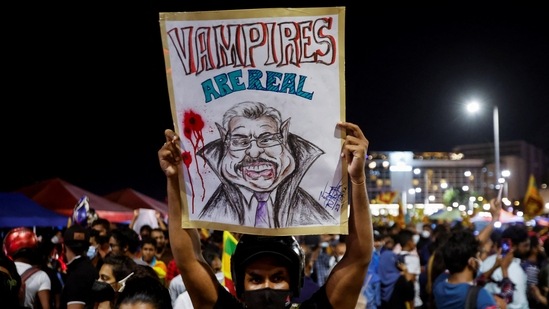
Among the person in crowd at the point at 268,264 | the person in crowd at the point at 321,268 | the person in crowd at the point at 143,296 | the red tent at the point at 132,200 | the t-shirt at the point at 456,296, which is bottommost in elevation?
the red tent at the point at 132,200

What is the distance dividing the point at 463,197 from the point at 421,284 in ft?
378

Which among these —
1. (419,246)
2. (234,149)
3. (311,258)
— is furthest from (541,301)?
Result: (419,246)

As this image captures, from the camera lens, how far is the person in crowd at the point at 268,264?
3.20m

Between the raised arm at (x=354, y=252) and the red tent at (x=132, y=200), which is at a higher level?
the raised arm at (x=354, y=252)

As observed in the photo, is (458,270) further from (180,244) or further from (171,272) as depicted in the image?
(171,272)

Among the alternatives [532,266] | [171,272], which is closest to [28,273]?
[171,272]

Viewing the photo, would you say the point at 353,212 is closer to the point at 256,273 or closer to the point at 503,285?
the point at 256,273

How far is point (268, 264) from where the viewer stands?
326 centimetres

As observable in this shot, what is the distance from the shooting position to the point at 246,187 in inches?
127

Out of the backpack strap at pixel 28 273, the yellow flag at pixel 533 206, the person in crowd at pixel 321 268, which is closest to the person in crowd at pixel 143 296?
the backpack strap at pixel 28 273

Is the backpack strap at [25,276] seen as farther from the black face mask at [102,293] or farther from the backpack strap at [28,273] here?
the black face mask at [102,293]

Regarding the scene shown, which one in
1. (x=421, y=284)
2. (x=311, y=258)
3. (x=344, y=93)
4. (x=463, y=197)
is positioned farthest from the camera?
(x=463, y=197)

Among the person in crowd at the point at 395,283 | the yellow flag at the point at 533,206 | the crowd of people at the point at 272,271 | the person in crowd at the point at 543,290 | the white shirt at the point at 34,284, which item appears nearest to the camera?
the crowd of people at the point at 272,271

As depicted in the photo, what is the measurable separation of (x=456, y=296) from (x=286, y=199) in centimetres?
311
